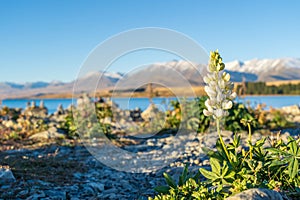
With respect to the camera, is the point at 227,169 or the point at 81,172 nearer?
the point at 227,169

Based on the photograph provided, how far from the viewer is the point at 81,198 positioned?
194 inches

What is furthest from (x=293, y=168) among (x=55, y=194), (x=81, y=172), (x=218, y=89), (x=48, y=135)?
(x=48, y=135)

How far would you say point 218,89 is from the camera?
340 centimetres

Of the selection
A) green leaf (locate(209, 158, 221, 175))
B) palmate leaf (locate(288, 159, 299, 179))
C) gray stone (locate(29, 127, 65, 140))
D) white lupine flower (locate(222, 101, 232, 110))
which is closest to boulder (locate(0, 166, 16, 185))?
green leaf (locate(209, 158, 221, 175))

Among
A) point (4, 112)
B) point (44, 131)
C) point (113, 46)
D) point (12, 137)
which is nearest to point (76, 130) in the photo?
point (44, 131)

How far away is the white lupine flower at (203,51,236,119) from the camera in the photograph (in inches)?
133

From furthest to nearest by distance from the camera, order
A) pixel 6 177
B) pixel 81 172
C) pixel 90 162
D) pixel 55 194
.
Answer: pixel 90 162 → pixel 81 172 → pixel 6 177 → pixel 55 194

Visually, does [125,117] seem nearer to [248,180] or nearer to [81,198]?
[81,198]

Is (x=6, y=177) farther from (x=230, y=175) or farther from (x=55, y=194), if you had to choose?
(x=230, y=175)

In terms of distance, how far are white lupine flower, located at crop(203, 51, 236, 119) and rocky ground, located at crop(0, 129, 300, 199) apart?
2117mm

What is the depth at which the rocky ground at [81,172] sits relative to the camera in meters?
5.01

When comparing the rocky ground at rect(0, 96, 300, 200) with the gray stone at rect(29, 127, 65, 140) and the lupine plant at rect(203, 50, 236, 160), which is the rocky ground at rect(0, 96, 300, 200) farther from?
the lupine plant at rect(203, 50, 236, 160)

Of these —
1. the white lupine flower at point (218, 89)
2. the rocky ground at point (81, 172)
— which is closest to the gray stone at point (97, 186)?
the rocky ground at point (81, 172)

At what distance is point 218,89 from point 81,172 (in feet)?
12.6
